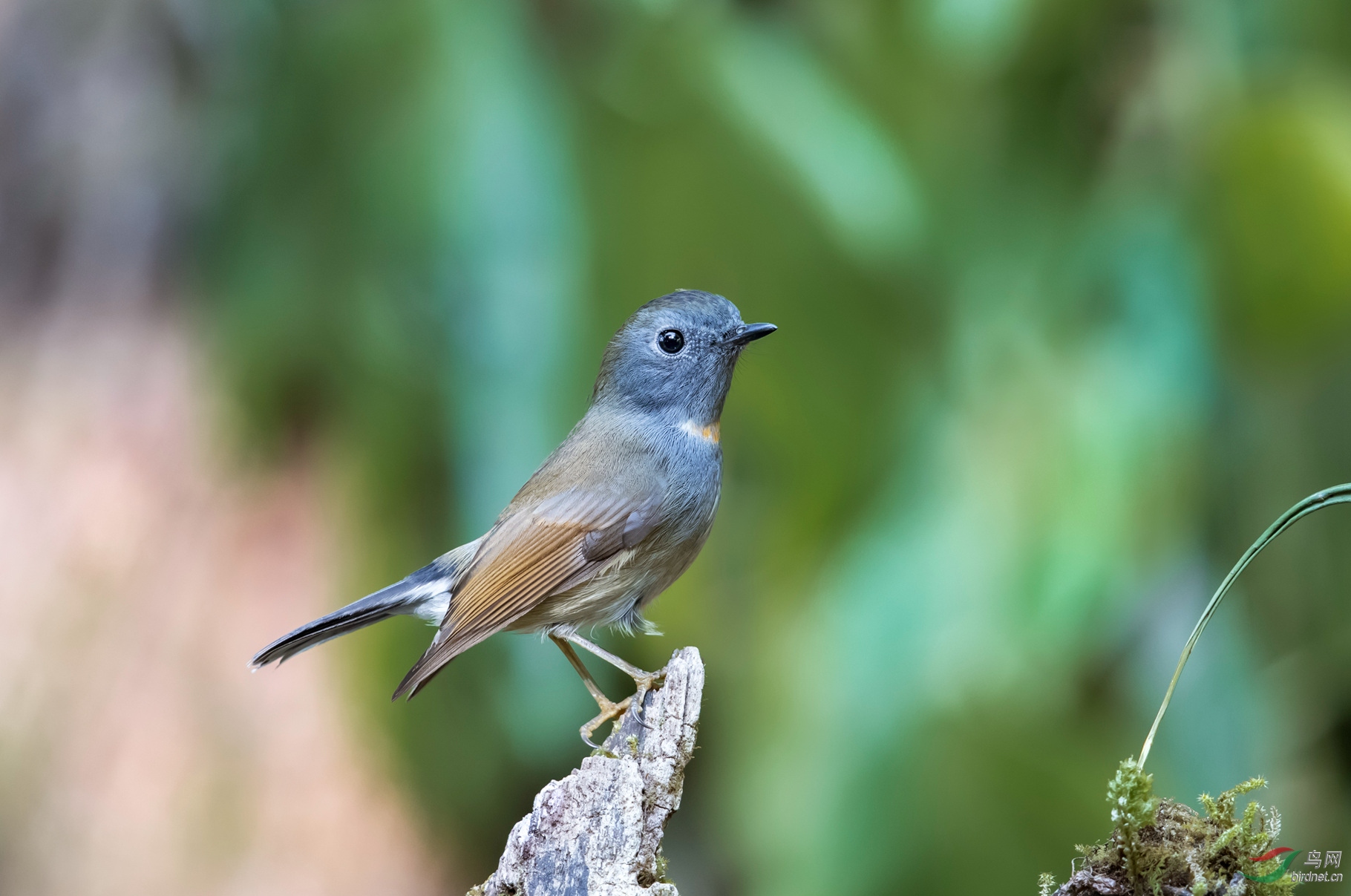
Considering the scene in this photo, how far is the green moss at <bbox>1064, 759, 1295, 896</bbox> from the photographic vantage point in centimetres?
101

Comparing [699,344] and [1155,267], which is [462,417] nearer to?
[699,344]

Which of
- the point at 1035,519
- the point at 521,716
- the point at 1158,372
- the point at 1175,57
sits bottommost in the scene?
the point at 521,716

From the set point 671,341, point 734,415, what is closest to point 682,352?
point 671,341

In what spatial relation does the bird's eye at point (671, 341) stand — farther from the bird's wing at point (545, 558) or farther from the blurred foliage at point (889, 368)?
the blurred foliage at point (889, 368)

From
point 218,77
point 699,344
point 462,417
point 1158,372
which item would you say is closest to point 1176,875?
point 699,344

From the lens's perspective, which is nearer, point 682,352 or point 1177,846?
point 1177,846

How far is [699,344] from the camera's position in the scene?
1791mm

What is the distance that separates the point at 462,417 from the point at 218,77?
3.76ft

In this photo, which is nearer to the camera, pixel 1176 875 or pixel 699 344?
pixel 1176 875

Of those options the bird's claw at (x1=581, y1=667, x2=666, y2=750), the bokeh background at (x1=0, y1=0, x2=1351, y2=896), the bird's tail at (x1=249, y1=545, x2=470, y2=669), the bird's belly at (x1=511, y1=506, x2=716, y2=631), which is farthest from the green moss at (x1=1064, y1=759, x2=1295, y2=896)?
the bokeh background at (x1=0, y1=0, x2=1351, y2=896)

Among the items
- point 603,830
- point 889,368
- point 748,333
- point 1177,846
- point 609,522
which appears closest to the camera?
point 1177,846

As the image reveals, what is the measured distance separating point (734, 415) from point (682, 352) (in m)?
0.77

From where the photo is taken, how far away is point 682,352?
5.90 ft

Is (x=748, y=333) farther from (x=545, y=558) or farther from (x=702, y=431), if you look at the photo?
(x=545, y=558)
